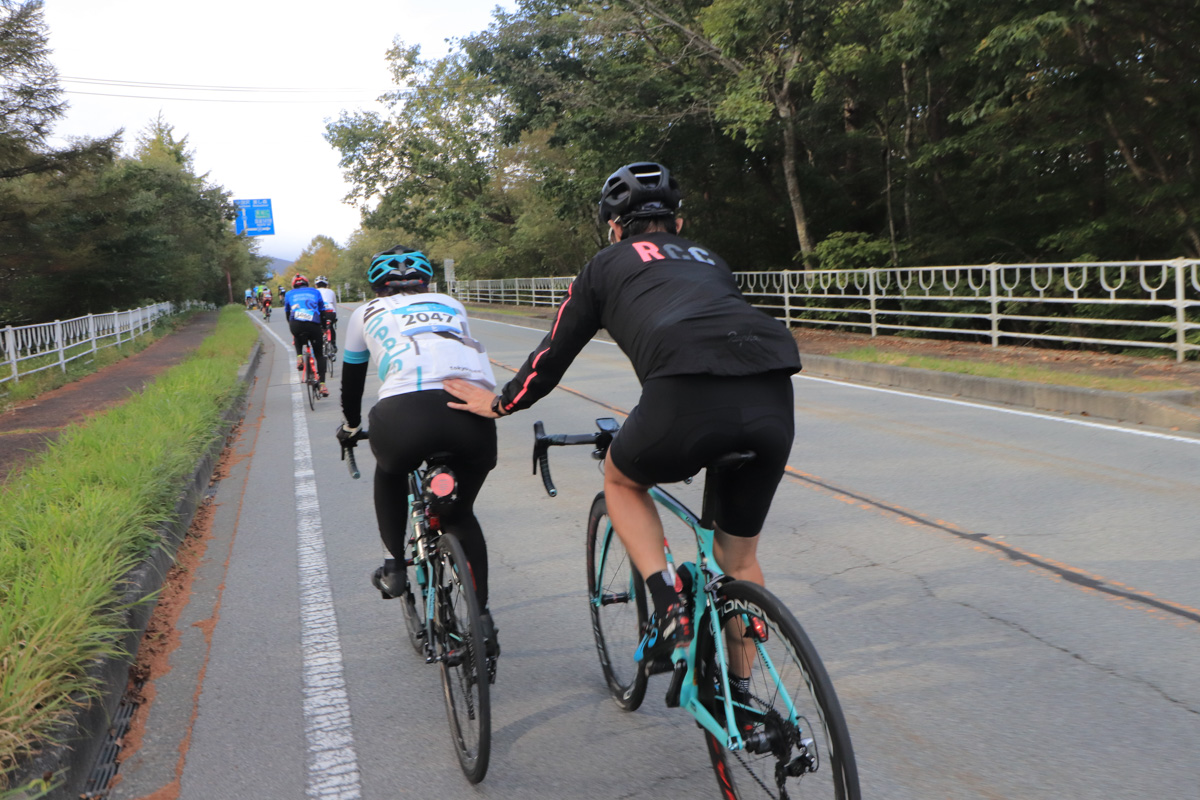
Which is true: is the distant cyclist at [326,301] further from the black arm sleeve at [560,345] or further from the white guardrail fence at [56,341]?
the black arm sleeve at [560,345]

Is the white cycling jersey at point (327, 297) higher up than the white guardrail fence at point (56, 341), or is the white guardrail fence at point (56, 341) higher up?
the white cycling jersey at point (327, 297)

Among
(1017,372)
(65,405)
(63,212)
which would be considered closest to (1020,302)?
(1017,372)

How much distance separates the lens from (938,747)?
10.8 ft

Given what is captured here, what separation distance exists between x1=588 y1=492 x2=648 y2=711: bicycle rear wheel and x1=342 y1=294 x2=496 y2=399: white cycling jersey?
69 cm

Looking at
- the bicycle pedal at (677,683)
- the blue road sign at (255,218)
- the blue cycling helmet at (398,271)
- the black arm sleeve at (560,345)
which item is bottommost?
the bicycle pedal at (677,683)

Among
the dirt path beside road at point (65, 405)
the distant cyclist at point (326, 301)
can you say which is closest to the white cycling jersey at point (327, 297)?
the distant cyclist at point (326, 301)

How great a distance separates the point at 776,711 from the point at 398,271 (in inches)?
90.5

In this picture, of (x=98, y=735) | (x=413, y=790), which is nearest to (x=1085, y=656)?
(x=413, y=790)

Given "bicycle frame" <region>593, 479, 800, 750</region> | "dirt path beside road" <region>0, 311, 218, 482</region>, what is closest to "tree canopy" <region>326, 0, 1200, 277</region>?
"dirt path beside road" <region>0, 311, 218, 482</region>

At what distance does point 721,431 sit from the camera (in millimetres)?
2611

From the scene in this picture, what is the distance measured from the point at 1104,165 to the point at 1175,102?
442 centimetres

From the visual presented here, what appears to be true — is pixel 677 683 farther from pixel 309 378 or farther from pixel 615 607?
pixel 309 378

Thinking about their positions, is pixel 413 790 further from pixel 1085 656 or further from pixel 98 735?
pixel 1085 656

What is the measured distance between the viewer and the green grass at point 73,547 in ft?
11.5
